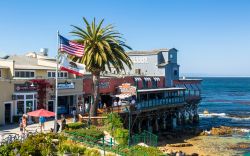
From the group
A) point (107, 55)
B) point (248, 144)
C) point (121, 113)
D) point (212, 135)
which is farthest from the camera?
point (212, 135)

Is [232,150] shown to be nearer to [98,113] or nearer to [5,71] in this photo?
[98,113]

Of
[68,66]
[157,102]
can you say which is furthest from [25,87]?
[157,102]

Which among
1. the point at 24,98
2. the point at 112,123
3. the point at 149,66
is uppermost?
the point at 149,66

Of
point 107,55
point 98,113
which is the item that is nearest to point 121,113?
point 98,113

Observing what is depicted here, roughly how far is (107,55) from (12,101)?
1143 centimetres

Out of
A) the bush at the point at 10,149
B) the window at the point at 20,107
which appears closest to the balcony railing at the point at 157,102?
the window at the point at 20,107

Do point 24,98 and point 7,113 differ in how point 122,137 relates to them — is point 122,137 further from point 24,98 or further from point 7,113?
point 7,113

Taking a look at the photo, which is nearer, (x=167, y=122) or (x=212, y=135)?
(x=212, y=135)

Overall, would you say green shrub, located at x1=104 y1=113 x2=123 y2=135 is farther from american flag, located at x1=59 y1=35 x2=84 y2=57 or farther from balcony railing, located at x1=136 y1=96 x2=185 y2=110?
balcony railing, located at x1=136 y1=96 x2=185 y2=110

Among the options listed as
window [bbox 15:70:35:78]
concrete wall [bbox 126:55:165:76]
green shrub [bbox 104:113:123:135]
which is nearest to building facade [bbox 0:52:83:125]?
window [bbox 15:70:35:78]

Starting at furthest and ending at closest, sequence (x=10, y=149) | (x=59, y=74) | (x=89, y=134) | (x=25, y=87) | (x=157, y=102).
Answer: (x=157, y=102), (x=59, y=74), (x=25, y=87), (x=89, y=134), (x=10, y=149)

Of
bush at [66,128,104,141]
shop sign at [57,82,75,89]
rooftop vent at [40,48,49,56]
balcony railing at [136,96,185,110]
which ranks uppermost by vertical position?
rooftop vent at [40,48,49,56]

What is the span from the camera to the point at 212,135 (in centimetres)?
6456

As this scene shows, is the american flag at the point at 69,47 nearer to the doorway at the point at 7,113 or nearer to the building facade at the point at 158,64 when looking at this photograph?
the doorway at the point at 7,113
